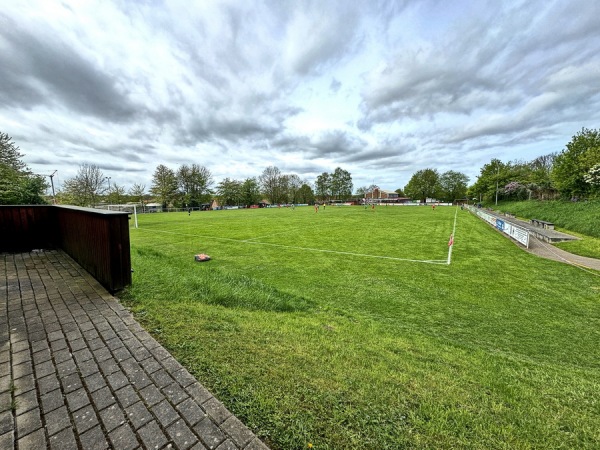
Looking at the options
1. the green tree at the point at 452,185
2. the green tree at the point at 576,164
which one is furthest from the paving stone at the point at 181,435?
the green tree at the point at 452,185

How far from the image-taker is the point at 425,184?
91.1m

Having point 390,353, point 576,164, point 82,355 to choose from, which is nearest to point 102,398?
point 82,355

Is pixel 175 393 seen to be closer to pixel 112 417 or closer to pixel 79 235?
pixel 112 417

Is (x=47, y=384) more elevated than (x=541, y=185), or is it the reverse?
(x=541, y=185)

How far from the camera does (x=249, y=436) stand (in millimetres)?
1729

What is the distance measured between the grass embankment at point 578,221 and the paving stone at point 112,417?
694 inches

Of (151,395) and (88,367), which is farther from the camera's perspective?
(88,367)

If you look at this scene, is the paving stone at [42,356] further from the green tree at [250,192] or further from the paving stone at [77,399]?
the green tree at [250,192]

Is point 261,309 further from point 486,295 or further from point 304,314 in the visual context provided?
point 486,295

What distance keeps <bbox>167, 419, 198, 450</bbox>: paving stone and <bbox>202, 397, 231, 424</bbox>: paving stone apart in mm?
177

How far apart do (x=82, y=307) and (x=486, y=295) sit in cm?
A: 888

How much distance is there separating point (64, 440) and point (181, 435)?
777mm

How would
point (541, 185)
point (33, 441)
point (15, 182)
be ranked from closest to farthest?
point (33, 441) → point (15, 182) → point (541, 185)

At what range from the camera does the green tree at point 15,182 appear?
13906mm
